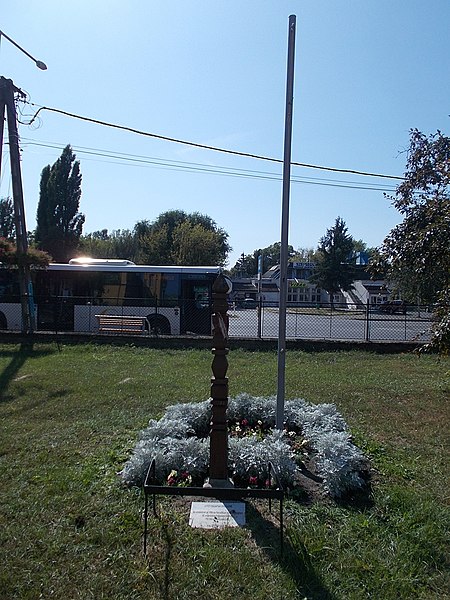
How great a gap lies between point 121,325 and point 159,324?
1.64 meters

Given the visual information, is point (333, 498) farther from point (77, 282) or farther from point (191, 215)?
point (191, 215)

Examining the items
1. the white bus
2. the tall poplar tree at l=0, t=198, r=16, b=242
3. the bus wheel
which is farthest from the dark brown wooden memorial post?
the tall poplar tree at l=0, t=198, r=16, b=242

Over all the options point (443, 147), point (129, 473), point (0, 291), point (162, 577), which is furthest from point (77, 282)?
point (162, 577)

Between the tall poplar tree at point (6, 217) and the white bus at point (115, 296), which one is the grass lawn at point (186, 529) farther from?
the tall poplar tree at point (6, 217)

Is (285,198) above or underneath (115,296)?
above

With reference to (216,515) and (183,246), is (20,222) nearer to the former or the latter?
(216,515)

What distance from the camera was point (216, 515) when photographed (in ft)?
12.2

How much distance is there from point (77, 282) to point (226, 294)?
48.8 ft

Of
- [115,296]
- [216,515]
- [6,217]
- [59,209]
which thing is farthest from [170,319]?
[6,217]

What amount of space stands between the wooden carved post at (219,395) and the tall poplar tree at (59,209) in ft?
149

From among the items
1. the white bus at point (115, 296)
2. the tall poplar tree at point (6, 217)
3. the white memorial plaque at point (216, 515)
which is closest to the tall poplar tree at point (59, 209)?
the tall poplar tree at point (6, 217)

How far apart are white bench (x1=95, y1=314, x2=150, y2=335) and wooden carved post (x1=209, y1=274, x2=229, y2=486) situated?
37.8 ft

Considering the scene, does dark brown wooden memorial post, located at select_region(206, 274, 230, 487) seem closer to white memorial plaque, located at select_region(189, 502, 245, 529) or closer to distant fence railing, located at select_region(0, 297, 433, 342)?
white memorial plaque, located at select_region(189, 502, 245, 529)

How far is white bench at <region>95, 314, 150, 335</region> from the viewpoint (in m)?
15.4
